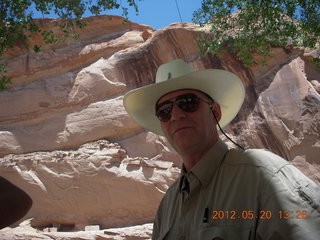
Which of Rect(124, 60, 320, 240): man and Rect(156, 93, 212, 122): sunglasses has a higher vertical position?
Rect(156, 93, 212, 122): sunglasses

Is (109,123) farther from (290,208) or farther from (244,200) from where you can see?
(290,208)

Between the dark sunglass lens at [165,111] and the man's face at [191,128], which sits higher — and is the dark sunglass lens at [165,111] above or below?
above

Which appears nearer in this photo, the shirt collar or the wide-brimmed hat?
the shirt collar

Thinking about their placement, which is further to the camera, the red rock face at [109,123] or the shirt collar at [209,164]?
the red rock face at [109,123]

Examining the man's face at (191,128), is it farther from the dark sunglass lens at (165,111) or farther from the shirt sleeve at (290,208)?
the shirt sleeve at (290,208)

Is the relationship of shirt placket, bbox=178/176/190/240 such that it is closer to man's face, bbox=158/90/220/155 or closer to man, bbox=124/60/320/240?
man, bbox=124/60/320/240

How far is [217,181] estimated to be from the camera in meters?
1.54

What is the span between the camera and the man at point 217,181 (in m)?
1.20

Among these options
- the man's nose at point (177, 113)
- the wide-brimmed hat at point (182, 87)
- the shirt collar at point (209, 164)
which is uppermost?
the wide-brimmed hat at point (182, 87)

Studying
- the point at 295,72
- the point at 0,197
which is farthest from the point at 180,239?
the point at 295,72

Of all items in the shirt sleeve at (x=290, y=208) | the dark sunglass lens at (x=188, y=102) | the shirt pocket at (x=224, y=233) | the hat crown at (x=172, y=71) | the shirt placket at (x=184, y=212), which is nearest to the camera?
the shirt sleeve at (x=290, y=208)

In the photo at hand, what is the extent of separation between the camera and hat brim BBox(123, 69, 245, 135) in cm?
220

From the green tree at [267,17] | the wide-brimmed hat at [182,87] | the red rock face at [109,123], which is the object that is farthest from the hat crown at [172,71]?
the red rock face at [109,123]
